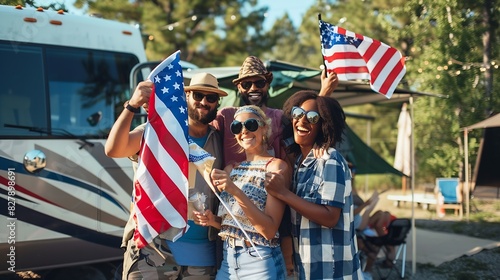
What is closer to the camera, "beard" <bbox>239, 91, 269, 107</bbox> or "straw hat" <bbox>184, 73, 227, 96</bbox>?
"straw hat" <bbox>184, 73, 227, 96</bbox>

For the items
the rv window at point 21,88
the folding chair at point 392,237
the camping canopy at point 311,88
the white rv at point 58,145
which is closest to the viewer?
the white rv at point 58,145

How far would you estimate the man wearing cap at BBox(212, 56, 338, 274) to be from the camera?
3004mm

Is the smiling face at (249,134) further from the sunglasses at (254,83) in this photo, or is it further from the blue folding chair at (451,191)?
the blue folding chair at (451,191)

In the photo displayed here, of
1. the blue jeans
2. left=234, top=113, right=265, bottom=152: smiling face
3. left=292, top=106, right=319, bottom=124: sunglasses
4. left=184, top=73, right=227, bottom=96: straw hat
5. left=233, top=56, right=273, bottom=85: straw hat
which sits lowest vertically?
the blue jeans

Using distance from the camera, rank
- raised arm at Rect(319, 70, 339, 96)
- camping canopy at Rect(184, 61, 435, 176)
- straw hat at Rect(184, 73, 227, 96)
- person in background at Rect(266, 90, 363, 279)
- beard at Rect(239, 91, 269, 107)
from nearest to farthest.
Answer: person in background at Rect(266, 90, 363, 279) < straw hat at Rect(184, 73, 227, 96) < raised arm at Rect(319, 70, 339, 96) < beard at Rect(239, 91, 269, 107) < camping canopy at Rect(184, 61, 435, 176)

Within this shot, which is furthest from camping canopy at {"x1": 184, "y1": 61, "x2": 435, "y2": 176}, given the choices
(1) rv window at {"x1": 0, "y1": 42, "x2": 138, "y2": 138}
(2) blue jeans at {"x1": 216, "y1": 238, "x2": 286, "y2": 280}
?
(2) blue jeans at {"x1": 216, "y1": 238, "x2": 286, "y2": 280}

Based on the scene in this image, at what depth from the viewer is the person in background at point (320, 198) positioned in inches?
106

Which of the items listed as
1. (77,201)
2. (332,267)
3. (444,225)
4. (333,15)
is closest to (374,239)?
(77,201)

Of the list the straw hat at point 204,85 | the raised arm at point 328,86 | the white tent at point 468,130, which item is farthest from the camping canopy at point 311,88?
the straw hat at point 204,85

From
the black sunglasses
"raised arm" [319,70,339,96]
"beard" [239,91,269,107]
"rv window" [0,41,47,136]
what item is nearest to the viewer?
the black sunglasses

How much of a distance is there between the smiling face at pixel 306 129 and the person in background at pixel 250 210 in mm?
161

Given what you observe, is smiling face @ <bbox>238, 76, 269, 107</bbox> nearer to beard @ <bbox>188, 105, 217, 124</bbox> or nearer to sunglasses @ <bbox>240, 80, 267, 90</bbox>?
sunglasses @ <bbox>240, 80, 267, 90</bbox>

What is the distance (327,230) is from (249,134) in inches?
24.9

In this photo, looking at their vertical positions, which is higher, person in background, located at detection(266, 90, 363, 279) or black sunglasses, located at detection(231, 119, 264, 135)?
black sunglasses, located at detection(231, 119, 264, 135)
